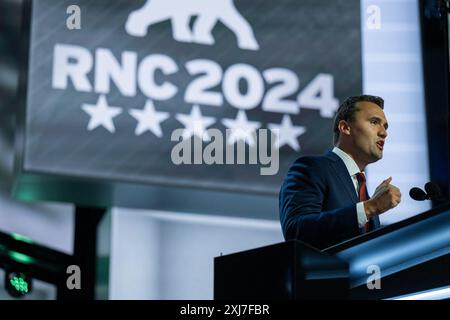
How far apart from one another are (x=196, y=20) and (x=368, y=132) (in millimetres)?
3280

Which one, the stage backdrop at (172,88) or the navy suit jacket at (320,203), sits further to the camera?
the stage backdrop at (172,88)

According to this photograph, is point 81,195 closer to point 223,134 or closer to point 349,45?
point 223,134

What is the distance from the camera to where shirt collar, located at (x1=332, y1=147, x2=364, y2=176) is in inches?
122

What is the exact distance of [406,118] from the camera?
672 cm

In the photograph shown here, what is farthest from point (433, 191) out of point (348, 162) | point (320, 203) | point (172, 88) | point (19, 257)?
point (19, 257)

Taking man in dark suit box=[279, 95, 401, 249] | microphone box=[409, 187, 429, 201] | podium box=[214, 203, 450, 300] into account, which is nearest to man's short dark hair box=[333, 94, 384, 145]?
man in dark suit box=[279, 95, 401, 249]

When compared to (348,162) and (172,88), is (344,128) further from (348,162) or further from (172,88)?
(172,88)

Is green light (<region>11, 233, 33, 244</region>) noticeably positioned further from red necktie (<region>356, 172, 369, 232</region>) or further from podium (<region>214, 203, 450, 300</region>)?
podium (<region>214, 203, 450, 300</region>)

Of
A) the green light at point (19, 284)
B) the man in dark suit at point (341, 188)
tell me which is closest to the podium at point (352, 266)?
the man in dark suit at point (341, 188)

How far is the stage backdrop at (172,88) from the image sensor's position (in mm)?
5922

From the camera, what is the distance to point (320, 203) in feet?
9.45

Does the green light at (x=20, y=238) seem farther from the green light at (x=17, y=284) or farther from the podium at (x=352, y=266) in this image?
the podium at (x=352, y=266)
